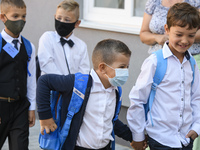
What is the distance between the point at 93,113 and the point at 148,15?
1.62 m

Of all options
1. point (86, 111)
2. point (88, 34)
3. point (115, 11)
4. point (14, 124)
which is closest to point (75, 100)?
point (86, 111)

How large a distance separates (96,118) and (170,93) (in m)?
0.65

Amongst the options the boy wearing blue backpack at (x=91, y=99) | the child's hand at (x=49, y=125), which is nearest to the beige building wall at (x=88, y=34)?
the boy wearing blue backpack at (x=91, y=99)

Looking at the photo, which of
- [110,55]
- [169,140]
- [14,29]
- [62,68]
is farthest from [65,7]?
[169,140]

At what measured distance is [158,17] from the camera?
433 centimetres

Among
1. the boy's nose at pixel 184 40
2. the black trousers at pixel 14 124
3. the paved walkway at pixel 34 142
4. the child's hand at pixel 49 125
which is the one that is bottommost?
the paved walkway at pixel 34 142

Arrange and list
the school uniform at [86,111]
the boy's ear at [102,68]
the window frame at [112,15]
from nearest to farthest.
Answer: the school uniform at [86,111]
the boy's ear at [102,68]
the window frame at [112,15]

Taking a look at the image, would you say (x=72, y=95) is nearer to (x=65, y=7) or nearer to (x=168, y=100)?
(x=168, y=100)

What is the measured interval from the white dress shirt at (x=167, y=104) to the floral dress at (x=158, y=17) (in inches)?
31.1

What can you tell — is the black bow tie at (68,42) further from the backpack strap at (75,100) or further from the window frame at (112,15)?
the backpack strap at (75,100)

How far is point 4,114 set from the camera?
403cm

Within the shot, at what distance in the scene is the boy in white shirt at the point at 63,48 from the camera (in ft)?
16.2

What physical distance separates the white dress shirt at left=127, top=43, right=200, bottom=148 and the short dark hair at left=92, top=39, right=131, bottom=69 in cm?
26

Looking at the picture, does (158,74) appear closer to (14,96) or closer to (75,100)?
(75,100)
